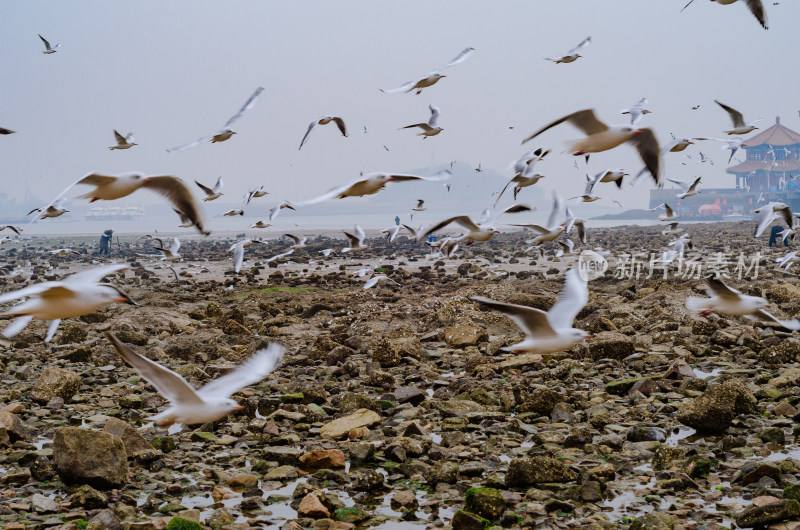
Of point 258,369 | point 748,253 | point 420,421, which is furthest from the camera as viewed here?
point 748,253

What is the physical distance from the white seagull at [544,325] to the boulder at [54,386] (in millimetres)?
5821

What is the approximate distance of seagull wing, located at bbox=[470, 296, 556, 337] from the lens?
21.1 ft

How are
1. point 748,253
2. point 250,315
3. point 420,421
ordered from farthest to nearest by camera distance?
point 748,253 < point 250,315 < point 420,421

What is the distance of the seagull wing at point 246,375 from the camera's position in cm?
620

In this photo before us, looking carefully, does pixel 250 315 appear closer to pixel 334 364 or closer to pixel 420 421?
pixel 334 364

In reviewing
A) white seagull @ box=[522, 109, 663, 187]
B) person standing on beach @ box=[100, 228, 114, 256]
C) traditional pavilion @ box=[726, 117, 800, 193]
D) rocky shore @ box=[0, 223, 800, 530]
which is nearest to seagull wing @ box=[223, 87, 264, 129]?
rocky shore @ box=[0, 223, 800, 530]

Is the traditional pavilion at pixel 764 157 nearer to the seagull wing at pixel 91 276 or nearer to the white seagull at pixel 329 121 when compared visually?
Answer: the white seagull at pixel 329 121

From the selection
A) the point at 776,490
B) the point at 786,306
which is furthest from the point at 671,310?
the point at 776,490

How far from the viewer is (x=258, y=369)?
21.5ft

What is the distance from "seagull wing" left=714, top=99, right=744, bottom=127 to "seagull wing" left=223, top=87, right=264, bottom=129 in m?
9.65

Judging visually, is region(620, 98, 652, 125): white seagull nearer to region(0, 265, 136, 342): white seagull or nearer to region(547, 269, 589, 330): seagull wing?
region(547, 269, 589, 330): seagull wing

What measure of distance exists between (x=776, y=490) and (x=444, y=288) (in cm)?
1504

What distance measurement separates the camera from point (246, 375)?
650cm

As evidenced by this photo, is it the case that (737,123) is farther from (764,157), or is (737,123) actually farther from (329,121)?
(764,157)
